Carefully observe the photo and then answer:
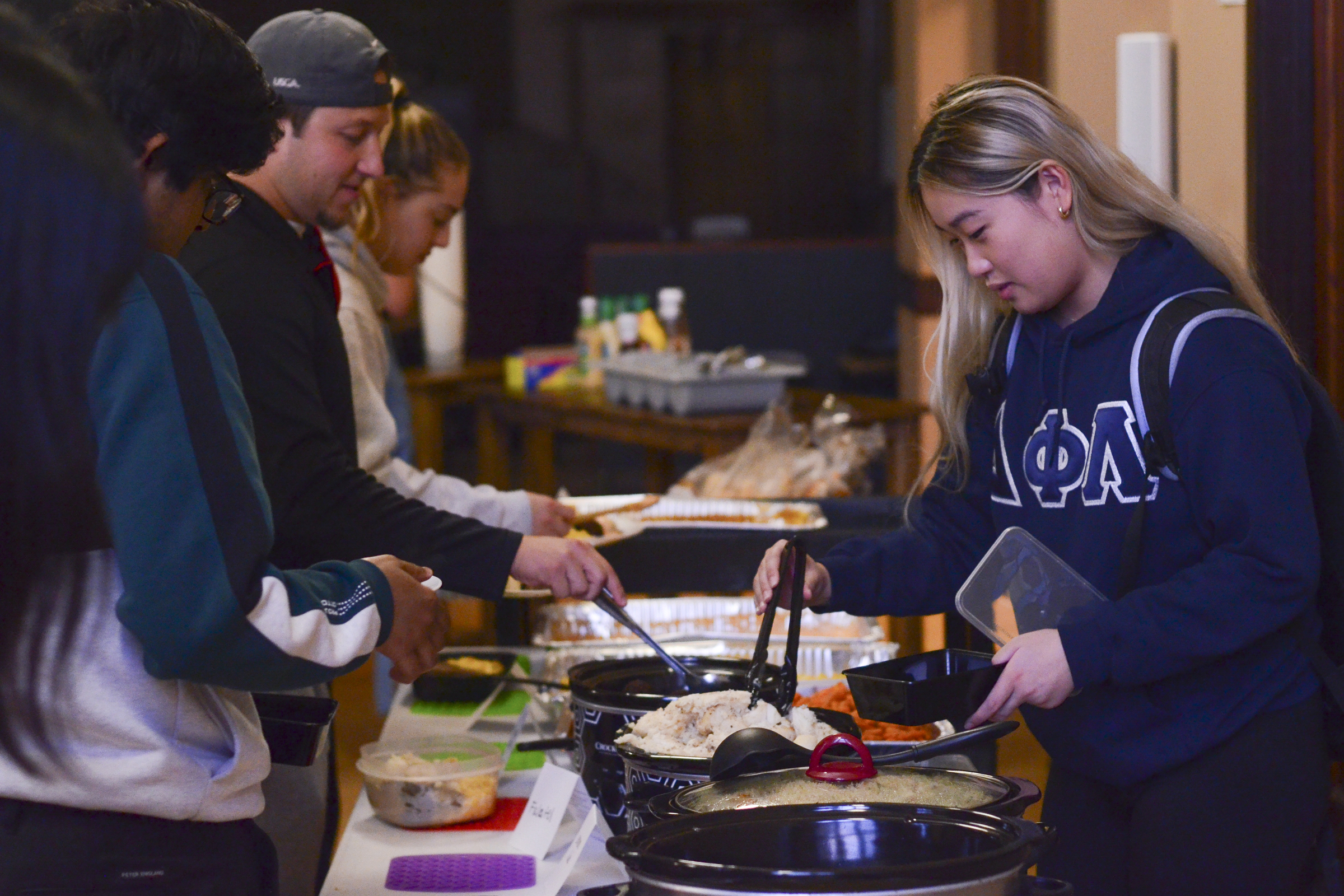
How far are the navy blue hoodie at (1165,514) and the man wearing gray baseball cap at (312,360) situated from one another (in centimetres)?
57

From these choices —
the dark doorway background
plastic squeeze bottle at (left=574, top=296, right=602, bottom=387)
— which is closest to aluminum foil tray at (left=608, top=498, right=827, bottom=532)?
plastic squeeze bottle at (left=574, top=296, right=602, bottom=387)

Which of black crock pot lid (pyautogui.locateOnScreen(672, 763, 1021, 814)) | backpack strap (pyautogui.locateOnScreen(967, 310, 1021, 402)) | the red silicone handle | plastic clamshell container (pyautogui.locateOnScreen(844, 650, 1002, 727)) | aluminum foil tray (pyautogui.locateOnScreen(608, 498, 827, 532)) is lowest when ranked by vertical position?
aluminum foil tray (pyautogui.locateOnScreen(608, 498, 827, 532))

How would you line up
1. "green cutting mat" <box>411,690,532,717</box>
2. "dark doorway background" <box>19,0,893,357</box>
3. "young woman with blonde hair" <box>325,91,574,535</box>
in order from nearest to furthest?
"green cutting mat" <box>411,690,532,717</box> < "young woman with blonde hair" <box>325,91,574,535</box> < "dark doorway background" <box>19,0,893,357</box>

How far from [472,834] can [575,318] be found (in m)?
7.30

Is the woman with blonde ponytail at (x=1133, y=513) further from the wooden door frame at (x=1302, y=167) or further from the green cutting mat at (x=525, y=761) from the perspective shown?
the wooden door frame at (x=1302, y=167)

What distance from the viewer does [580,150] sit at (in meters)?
10.1

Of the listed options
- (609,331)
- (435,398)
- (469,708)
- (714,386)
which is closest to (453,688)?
(469,708)

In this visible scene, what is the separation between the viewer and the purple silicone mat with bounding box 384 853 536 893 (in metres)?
1.39

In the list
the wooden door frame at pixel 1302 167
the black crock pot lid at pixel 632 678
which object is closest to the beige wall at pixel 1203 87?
the wooden door frame at pixel 1302 167

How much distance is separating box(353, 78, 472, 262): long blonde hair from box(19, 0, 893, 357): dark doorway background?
22.5ft

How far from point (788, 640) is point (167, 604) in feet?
2.09

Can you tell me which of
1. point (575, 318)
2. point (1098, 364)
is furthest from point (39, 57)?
point (575, 318)

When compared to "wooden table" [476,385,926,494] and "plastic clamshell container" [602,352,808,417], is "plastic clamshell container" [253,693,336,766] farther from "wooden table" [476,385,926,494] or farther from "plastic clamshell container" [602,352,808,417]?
"plastic clamshell container" [602,352,808,417]

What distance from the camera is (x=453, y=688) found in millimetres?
2020
